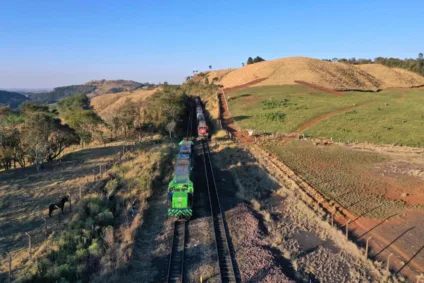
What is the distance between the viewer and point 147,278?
14086 millimetres

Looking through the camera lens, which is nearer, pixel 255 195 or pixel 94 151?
pixel 255 195

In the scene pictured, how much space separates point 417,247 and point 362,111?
155ft

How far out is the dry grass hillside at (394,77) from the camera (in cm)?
10806

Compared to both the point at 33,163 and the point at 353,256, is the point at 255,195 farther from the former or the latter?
the point at 33,163

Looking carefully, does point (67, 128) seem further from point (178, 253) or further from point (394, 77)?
point (394, 77)

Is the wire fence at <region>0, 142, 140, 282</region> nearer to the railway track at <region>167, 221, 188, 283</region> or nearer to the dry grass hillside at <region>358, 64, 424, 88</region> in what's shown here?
the railway track at <region>167, 221, 188, 283</region>

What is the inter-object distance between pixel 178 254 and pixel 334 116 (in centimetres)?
4715

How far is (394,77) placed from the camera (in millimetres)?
117375

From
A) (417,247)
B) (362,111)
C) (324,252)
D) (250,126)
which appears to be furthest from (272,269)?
(362,111)

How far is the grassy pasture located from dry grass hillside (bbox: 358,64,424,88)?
8274 cm

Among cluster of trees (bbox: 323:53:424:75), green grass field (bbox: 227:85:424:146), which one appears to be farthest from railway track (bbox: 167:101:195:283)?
cluster of trees (bbox: 323:53:424:75)

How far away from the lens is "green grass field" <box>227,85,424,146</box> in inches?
1770

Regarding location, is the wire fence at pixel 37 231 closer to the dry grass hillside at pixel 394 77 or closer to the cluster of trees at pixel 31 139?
the cluster of trees at pixel 31 139

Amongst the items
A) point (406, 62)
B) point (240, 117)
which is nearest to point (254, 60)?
point (406, 62)
